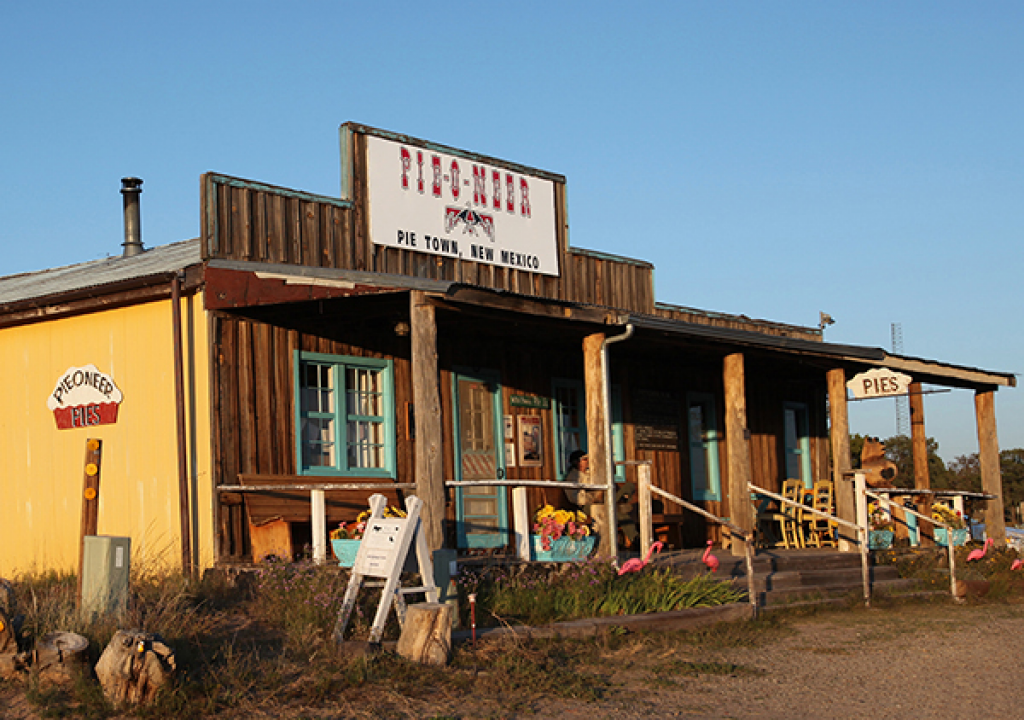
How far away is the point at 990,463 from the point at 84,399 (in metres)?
12.9

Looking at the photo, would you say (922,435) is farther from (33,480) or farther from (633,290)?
(33,480)

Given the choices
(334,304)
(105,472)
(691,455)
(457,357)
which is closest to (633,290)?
(691,455)

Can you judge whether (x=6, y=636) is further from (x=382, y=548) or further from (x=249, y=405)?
(x=249, y=405)

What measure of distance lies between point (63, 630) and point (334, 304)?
4637 millimetres

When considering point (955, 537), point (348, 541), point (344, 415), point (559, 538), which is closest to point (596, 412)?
point (559, 538)

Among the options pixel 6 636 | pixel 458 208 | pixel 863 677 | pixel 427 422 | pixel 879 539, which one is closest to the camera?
pixel 6 636

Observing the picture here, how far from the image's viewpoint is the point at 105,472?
12.2 m

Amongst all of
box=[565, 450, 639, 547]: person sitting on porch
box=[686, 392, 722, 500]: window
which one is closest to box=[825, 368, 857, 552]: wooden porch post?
→ box=[686, 392, 722, 500]: window

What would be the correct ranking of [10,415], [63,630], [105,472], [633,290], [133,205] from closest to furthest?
1. [63,630]
2. [105,472]
3. [10,415]
4. [633,290]
5. [133,205]

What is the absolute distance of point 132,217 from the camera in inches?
710

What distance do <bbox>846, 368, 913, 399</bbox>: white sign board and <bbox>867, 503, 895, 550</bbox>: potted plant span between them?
151 centimetres

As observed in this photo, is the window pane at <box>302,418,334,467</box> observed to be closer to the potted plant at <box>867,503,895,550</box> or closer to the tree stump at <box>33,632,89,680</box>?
the tree stump at <box>33,632,89,680</box>

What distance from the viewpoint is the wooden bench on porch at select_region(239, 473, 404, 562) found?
11219 millimetres

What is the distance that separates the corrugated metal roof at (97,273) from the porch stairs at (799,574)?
623 cm
